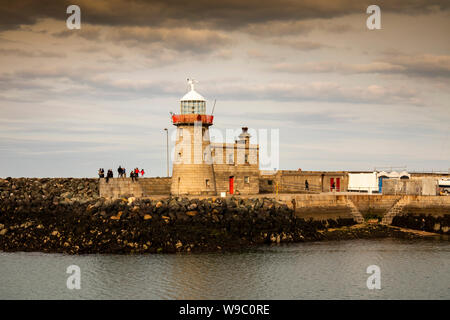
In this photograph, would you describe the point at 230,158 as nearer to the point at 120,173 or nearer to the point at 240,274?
the point at 120,173

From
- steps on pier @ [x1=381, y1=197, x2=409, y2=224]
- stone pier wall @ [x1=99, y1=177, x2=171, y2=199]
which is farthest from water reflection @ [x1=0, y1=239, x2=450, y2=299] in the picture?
stone pier wall @ [x1=99, y1=177, x2=171, y2=199]

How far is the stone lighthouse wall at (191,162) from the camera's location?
1795 inches

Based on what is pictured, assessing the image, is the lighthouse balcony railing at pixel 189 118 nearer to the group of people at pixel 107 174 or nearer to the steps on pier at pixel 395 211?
the group of people at pixel 107 174

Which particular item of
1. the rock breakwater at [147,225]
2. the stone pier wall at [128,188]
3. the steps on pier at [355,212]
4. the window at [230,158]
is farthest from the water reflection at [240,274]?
the window at [230,158]

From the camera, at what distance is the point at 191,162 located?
45625 mm

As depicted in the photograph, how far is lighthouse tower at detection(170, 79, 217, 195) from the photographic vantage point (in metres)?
45.5

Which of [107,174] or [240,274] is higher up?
[107,174]

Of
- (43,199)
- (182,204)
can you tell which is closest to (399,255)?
(182,204)

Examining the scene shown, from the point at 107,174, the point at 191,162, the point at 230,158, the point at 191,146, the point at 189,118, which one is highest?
the point at 189,118

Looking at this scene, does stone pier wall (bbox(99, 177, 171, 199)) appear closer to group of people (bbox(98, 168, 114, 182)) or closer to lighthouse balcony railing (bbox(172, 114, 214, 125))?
group of people (bbox(98, 168, 114, 182))

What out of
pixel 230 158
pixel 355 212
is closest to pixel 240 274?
pixel 355 212

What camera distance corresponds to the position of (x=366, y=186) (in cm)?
5534

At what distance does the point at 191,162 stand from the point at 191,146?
115 centimetres
